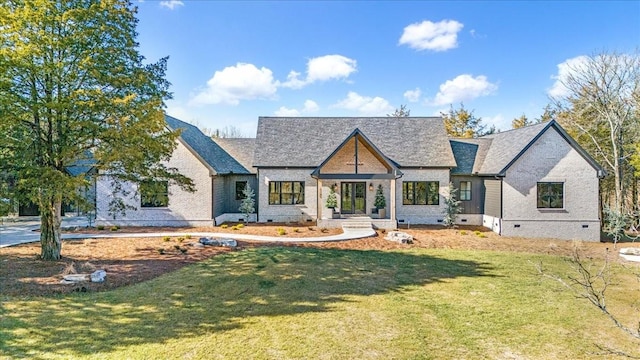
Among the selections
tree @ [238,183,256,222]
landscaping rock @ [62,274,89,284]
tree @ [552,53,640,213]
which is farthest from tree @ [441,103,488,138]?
landscaping rock @ [62,274,89,284]

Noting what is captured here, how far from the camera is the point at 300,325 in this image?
7.50m

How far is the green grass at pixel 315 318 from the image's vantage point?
641cm

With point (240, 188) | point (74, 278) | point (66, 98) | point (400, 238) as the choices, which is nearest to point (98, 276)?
point (74, 278)

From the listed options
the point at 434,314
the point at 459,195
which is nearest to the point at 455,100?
the point at 459,195

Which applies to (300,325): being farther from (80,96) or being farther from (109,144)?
(80,96)

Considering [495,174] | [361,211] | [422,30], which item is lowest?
[361,211]

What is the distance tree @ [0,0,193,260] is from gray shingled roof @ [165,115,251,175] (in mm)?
8925

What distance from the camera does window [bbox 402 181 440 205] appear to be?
23.3 m

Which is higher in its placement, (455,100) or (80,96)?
(455,100)

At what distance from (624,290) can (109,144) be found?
17780mm

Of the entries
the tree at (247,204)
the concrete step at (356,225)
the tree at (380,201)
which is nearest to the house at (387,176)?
the tree at (380,201)

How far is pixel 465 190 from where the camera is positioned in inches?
925

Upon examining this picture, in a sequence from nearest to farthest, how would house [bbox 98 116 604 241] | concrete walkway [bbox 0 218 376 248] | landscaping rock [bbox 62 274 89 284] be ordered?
landscaping rock [bbox 62 274 89 284]
concrete walkway [bbox 0 218 376 248]
house [bbox 98 116 604 241]

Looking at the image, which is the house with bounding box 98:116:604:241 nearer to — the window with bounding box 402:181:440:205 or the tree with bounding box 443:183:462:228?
the window with bounding box 402:181:440:205
